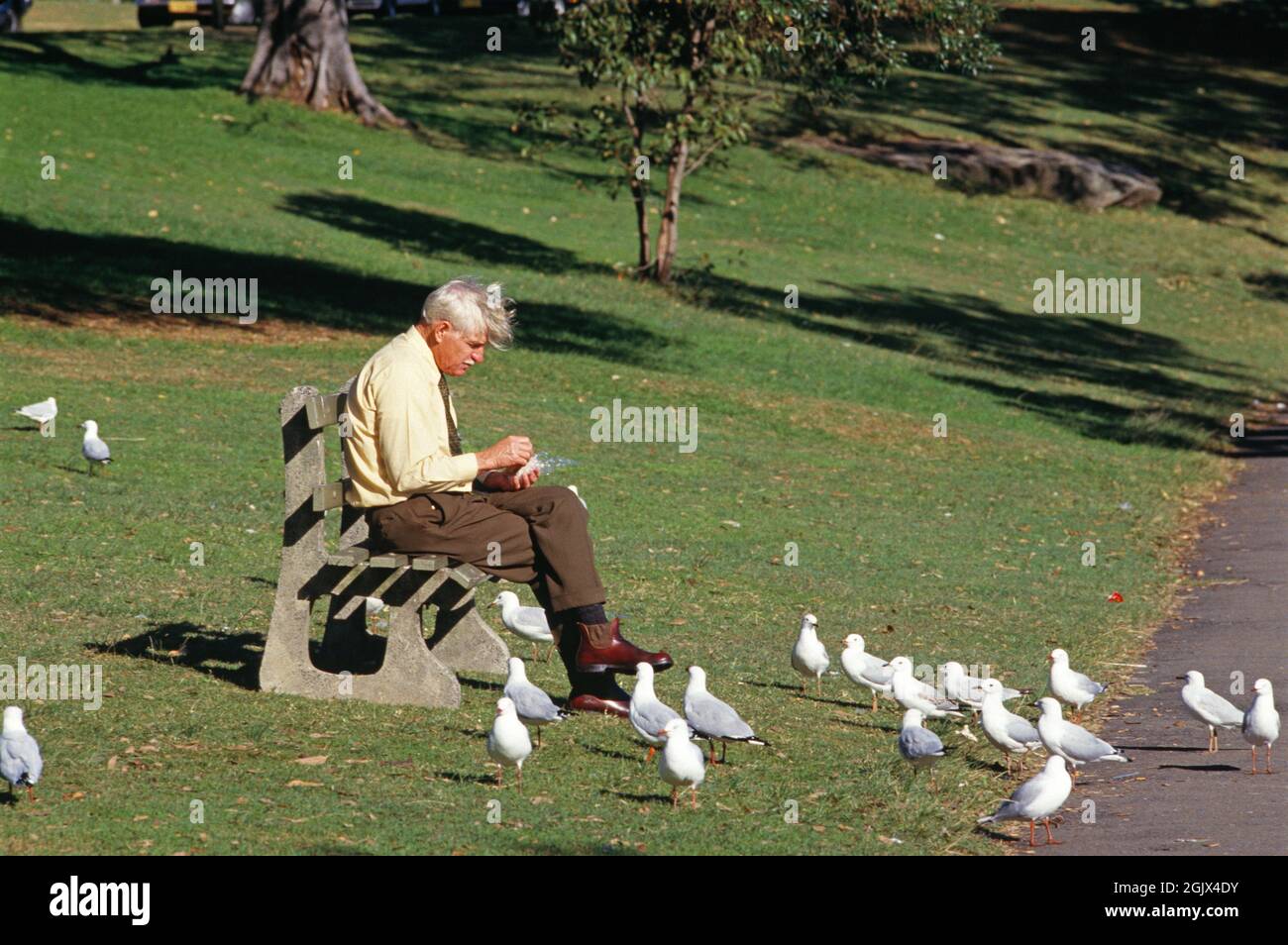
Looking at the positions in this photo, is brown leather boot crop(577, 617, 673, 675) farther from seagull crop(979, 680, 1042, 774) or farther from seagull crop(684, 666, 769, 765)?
seagull crop(979, 680, 1042, 774)

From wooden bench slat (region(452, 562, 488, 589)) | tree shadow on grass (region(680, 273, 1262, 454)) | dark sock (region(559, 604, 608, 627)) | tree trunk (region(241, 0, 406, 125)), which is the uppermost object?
tree trunk (region(241, 0, 406, 125))

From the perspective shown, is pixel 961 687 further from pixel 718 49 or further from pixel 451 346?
pixel 718 49

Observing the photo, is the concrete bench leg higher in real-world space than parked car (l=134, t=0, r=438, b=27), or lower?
lower

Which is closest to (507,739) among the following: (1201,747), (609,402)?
(1201,747)

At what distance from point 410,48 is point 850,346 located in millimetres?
23431

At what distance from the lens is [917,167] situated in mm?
37938

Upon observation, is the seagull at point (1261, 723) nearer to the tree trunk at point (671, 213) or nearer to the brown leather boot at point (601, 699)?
the brown leather boot at point (601, 699)

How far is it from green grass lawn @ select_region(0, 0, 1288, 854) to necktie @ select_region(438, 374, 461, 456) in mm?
1255

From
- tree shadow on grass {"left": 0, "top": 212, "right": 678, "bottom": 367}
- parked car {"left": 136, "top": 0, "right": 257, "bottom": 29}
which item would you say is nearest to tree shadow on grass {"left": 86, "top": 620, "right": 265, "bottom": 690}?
tree shadow on grass {"left": 0, "top": 212, "right": 678, "bottom": 367}

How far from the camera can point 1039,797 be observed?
6.76 m

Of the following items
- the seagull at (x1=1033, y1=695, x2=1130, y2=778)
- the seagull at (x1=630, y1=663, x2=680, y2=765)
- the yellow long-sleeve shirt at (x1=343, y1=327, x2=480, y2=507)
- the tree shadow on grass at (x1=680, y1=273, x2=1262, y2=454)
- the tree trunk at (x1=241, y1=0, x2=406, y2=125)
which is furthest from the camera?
the tree trunk at (x1=241, y1=0, x2=406, y2=125)

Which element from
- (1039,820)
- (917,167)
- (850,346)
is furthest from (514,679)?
(917,167)

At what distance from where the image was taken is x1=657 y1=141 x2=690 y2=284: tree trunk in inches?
993

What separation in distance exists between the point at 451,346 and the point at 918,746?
2.80 m
